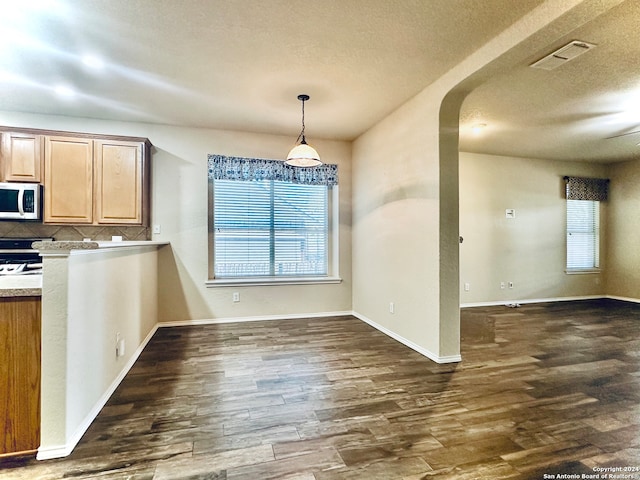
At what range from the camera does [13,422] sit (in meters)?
1.72

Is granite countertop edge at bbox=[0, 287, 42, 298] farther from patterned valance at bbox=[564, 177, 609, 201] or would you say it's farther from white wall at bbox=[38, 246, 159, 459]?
patterned valance at bbox=[564, 177, 609, 201]

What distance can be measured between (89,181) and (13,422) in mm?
2864

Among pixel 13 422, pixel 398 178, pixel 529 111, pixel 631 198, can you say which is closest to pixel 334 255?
pixel 398 178

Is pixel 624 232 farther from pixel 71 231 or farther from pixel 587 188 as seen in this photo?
pixel 71 231

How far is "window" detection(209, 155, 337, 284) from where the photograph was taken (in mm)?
4586

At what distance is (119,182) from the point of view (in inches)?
153

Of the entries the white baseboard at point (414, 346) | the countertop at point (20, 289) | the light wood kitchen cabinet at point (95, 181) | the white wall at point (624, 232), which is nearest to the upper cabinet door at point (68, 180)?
the light wood kitchen cabinet at point (95, 181)

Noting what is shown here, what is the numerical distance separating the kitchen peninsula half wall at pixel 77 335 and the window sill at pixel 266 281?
175 cm

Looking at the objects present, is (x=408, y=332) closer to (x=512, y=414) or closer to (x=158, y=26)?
(x=512, y=414)

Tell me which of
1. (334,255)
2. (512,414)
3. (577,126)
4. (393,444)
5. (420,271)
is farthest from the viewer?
(334,255)

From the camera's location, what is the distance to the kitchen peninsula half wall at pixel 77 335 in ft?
5.60

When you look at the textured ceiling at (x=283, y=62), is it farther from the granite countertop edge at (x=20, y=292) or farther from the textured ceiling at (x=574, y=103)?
the granite countertop edge at (x=20, y=292)

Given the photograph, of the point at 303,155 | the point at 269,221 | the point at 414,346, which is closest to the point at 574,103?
the point at 303,155

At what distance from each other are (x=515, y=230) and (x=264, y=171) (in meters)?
4.69
